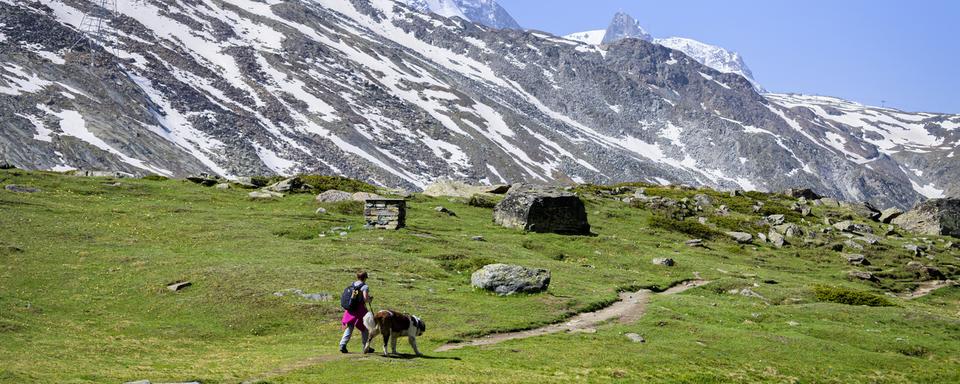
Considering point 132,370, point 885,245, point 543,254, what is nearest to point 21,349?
point 132,370

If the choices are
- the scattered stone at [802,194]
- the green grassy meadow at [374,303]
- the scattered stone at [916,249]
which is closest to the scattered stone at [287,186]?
the green grassy meadow at [374,303]

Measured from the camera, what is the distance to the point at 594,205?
8488cm

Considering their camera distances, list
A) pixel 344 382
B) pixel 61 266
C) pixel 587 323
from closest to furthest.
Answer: pixel 344 382 < pixel 587 323 < pixel 61 266

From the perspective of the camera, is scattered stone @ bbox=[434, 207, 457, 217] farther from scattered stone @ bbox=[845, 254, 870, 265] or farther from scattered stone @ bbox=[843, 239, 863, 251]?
scattered stone @ bbox=[843, 239, 863, 251]

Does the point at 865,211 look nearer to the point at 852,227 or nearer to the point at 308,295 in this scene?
Answer: the point at 852,227

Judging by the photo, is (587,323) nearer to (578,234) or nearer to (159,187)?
(578,234)

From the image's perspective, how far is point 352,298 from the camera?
25.9 m

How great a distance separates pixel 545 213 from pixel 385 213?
15508mm

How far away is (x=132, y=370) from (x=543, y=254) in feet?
125

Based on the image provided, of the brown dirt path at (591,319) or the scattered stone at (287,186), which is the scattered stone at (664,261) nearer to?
the brown dirt path at (591,319)

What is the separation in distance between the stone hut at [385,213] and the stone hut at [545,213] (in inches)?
485

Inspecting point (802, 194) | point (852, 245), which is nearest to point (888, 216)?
point (802, 194)

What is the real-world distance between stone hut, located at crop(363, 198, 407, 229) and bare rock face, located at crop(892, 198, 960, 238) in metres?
71.9

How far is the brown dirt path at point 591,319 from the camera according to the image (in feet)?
99.1
